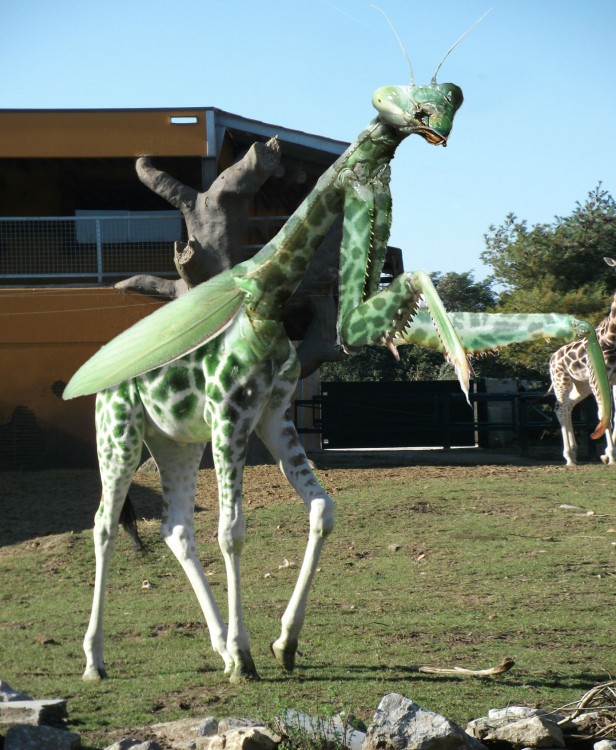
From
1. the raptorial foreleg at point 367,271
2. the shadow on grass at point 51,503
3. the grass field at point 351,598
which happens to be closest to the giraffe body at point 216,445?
the grass field at point 351,598

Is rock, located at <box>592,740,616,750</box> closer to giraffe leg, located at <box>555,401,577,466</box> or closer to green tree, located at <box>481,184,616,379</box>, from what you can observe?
giraffe leg, located at <box>555,401,577,466</box>

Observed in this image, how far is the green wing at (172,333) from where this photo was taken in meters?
6.14

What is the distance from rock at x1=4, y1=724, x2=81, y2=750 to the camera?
4625 mm

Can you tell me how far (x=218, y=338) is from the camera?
6195mm

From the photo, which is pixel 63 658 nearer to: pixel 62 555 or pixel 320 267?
pixel 62 555

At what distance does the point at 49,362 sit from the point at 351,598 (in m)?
10.7

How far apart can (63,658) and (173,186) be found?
34.7ft

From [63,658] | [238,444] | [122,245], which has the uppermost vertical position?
[122,245]

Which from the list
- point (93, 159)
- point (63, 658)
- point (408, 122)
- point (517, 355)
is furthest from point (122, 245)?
point (408, 122)

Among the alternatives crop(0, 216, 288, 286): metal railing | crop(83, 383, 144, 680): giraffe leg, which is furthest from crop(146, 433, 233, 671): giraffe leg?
crop(0, 216, 288, 286): metal railing

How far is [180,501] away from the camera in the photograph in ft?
22.3

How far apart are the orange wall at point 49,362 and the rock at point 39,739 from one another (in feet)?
43.7

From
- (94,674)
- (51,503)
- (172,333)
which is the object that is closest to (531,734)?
(94,674)

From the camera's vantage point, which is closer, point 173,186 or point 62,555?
point 62,555
